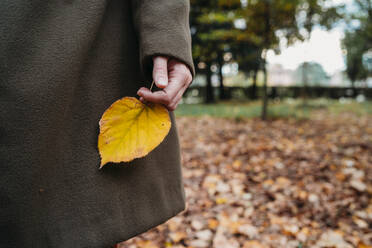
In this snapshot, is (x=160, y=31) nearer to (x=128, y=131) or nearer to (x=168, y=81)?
(x=168, y=81)

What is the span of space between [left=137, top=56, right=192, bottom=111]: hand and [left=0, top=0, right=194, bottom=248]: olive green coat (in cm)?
3

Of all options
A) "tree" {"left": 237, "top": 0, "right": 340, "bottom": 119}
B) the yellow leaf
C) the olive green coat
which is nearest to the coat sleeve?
the olive green coat

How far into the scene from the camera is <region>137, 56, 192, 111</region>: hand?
2.08 feet

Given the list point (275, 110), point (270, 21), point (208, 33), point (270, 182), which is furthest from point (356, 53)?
point (270, 182)

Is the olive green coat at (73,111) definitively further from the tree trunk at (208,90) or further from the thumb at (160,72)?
the tree trunk at (208,90)

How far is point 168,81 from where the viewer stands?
2.23ft

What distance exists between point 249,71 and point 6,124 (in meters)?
16.6

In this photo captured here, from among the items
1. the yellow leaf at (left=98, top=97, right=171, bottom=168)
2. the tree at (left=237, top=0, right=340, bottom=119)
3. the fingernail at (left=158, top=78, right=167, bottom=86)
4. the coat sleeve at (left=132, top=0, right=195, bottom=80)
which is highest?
the tree at (left=237, top=0, right=340, bottom=119)

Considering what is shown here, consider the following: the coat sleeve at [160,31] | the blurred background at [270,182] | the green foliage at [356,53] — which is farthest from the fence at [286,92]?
the coat sleeve at [160,31]

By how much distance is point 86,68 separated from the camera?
2.28ft

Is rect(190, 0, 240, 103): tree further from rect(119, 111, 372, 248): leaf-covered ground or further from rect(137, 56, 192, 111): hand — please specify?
rect(137, 56, 192, 111): hand

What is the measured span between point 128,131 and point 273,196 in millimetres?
1937

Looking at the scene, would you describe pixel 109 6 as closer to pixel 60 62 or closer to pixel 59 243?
pixel 60 62

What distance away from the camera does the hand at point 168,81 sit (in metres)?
0.64
